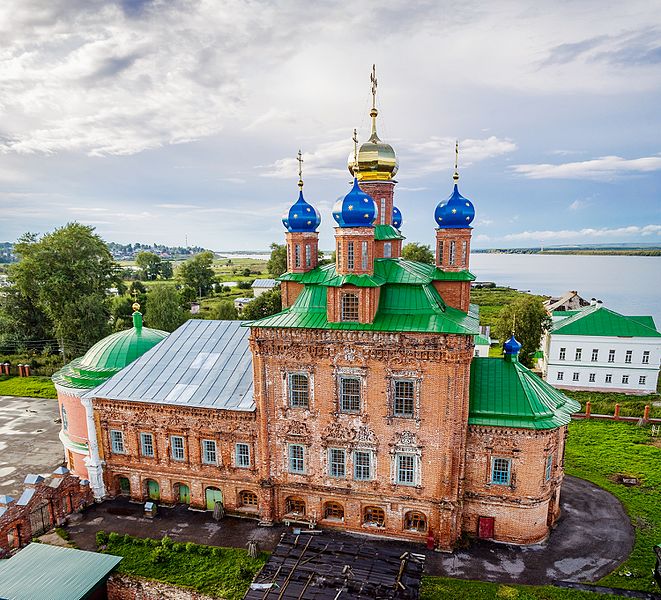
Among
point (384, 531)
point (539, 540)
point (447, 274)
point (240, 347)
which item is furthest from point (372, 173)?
point (539, 540)

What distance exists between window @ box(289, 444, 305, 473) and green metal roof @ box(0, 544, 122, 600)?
7042 millimetres

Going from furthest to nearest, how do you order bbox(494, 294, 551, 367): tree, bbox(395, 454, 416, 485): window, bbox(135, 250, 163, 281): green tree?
bbox(135, 250, 163, 281): green tree → bbox(494, 294, 551, 367): tree → bbox(395, 454, 416, 485): window

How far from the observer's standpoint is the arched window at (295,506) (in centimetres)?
2044

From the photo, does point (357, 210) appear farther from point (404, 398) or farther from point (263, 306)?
point (263, 306)

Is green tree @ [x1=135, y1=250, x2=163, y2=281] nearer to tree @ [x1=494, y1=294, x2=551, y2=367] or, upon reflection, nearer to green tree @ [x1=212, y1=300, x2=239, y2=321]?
green tree @ [x1=212, y1=300, x2=239, y2=321]

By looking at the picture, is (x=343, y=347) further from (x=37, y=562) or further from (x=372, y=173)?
(x=37, y=562)

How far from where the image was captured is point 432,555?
18.3 m

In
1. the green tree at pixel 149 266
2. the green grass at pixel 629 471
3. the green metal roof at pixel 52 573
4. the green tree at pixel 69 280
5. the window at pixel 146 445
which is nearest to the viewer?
the green metal roof at pixel 52 573

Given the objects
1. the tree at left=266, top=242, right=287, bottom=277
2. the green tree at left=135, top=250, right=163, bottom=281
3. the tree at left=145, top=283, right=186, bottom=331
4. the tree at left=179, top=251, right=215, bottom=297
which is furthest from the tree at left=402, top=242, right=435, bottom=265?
the green tree at left=135, top=250, right=163, bottom=281

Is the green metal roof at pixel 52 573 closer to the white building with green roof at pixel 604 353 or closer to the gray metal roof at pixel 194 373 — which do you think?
the gray metal roof at pixel 194 373

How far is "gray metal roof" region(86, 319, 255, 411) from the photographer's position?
69.5 feet

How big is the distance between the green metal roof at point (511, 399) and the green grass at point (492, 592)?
5.49 m

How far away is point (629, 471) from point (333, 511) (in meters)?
16.8

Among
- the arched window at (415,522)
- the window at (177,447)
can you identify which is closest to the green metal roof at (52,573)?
the window at (177,447)
